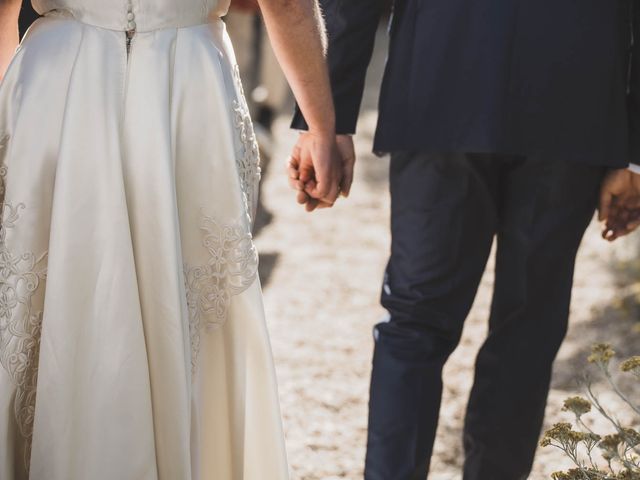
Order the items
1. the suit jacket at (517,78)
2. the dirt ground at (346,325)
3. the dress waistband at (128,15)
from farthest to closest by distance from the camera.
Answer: the dirt ground at (346,325), the suit jacket at (517,78), the dress waistband at (128,15)

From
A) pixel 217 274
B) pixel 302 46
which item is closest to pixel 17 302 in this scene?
pixel 217 274

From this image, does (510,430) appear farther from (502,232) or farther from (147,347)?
(147,347)

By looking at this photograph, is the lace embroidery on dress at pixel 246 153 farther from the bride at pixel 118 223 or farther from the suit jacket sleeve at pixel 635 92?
the suit jacket sleeve at pixel 635 92

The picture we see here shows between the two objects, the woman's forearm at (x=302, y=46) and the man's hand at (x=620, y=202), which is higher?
the woman's forearm at (x=302, y=46)

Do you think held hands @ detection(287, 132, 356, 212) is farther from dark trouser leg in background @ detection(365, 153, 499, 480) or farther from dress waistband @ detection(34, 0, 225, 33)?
dress waistband @ detection(34, 0, 225, 33)

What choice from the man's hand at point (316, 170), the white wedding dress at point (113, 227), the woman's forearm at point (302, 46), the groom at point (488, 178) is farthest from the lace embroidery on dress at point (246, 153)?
the groom at point (488, 178)

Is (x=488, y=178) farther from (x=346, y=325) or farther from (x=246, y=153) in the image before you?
(x=346, y=325)

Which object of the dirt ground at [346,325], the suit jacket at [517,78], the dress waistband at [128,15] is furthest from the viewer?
the dirt ground at [346,325]

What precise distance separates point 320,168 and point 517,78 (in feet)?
1.57

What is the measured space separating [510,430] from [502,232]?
1.63ft

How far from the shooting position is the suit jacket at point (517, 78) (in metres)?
2.43

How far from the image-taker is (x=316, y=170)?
101 inches

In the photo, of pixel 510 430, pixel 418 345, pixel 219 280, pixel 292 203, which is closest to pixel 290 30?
pixel 219 280

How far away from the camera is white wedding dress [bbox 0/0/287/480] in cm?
207
